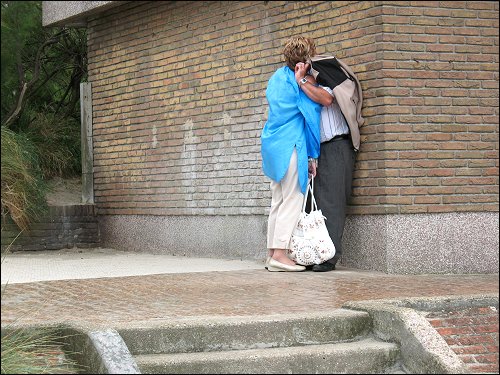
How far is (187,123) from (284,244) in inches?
127

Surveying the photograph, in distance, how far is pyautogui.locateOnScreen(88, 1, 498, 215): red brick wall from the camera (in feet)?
29.2

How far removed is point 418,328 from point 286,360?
872 mm

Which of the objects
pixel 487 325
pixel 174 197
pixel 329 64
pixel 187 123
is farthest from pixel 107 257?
pixel 487 325

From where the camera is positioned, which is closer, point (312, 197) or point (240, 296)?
point (240, 296)

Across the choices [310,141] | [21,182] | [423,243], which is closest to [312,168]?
[310,141]

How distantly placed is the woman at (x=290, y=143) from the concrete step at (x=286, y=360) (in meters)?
3.03

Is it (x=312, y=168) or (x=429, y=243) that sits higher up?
(x=312, y=168)

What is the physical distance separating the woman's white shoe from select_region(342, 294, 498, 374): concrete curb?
255 centimetres

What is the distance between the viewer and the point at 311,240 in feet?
29.4

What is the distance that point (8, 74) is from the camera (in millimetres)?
5078

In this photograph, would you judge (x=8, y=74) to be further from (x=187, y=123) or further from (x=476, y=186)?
(x=187, y=123)

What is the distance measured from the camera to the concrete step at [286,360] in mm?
5547

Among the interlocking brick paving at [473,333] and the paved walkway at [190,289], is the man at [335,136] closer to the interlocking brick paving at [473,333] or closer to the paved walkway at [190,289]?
the paved walkway at [190,289]

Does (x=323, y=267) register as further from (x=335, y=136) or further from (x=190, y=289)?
(x=190, y=289)
